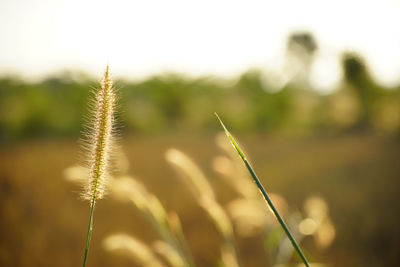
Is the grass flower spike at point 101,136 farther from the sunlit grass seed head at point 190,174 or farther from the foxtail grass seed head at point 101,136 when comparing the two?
the sunlit grass seed head at point 190,174

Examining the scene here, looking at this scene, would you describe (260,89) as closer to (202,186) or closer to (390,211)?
(390,211)

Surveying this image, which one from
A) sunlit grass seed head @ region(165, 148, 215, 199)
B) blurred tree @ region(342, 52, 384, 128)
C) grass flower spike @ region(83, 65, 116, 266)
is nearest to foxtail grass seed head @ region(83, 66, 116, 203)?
grass flower spike @ region(83, 65, 116, 266)

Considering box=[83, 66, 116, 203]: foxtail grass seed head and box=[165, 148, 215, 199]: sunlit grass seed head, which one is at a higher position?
box=[83, 66, 116, 203]: foxtail grass seed head

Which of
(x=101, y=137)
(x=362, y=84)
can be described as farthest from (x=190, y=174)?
(x=362, y=84)

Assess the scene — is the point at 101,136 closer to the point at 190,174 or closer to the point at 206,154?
the point at 190,174

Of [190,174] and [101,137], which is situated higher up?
[101,137]

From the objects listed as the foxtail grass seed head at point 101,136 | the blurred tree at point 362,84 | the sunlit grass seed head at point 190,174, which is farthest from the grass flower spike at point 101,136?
the blurred tree at point 362,84

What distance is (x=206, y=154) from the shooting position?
8.66m

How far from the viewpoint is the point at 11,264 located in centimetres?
388

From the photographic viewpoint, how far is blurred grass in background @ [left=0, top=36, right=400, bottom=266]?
4.86 m

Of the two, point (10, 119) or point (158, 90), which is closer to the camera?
point (10, 119)

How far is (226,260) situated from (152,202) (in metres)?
0.50

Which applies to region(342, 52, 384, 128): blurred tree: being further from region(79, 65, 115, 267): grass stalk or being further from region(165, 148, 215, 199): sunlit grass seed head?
region(79, 65, 115, 267): grass stalk

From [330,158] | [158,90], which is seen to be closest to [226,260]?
[330,158]
